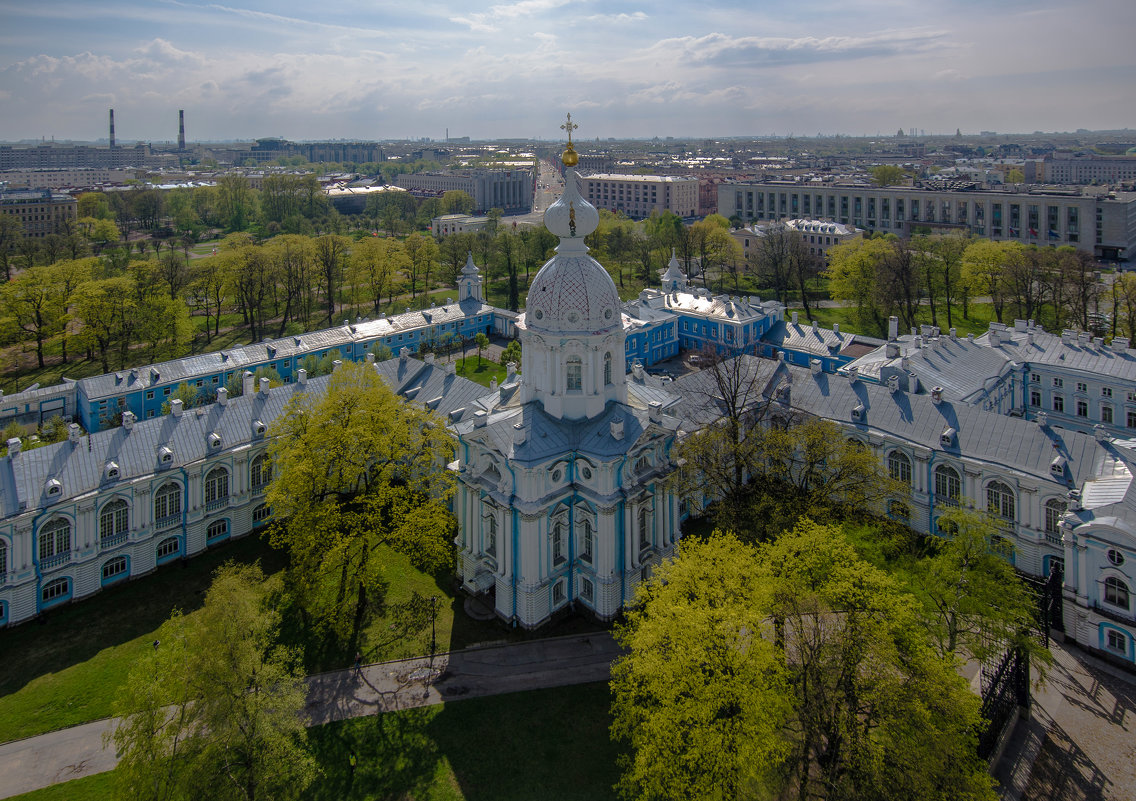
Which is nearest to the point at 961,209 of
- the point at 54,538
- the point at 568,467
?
the point at 568,467

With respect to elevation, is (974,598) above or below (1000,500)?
below

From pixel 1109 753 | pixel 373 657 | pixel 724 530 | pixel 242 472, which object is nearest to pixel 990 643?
pixel 1109 753

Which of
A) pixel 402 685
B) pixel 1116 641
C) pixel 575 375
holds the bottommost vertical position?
pixel 402 685

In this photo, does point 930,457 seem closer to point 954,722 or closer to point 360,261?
point 954,722

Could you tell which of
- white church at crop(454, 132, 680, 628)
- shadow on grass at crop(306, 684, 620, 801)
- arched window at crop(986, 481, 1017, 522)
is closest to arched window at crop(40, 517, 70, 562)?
shadow on grass at crop(306, 684, 620, 801)

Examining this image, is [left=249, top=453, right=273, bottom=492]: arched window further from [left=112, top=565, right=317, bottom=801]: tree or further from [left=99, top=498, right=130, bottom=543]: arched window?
[left=112, top=565, right=317, bottom=801]: tree

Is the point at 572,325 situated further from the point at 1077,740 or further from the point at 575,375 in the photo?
the point at 1077,740

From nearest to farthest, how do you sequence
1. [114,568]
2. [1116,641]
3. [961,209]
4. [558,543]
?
[1116,641] < [558,543] < [114,568] < [961,209]

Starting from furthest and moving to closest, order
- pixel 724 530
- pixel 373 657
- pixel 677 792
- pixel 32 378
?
pixel 32 378 < pixel 724 530 < pixel 373 657 < pixel 677 792
